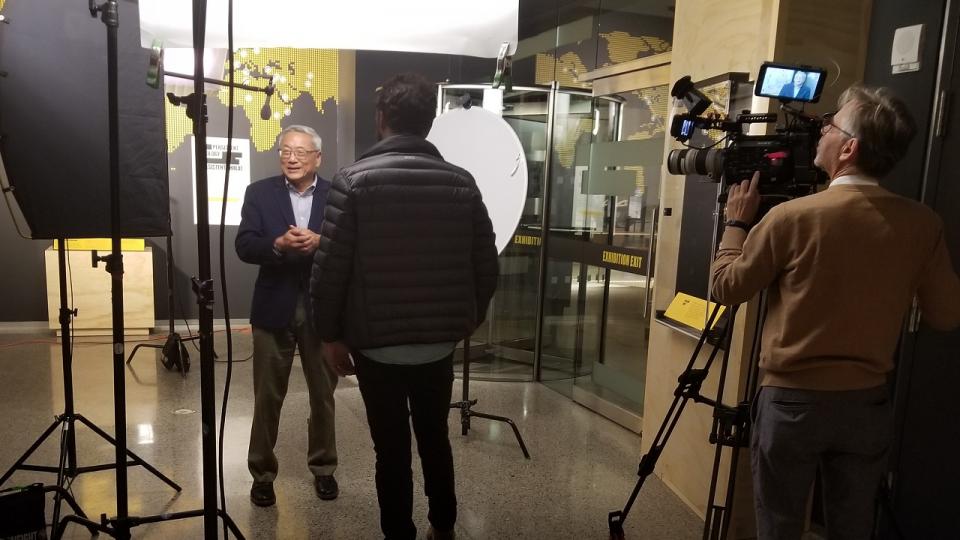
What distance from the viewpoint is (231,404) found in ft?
11.5

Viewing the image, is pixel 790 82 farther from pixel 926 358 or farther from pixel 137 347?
pixel 137 347

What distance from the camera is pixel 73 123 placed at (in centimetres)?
177

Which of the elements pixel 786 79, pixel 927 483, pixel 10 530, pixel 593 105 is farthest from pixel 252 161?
pixel 927 483

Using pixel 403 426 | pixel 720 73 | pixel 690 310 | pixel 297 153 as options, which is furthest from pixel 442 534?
pixel 720 73

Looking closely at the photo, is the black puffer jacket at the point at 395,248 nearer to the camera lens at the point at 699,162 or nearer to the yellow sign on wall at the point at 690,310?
the camera lens at the point at 699,162

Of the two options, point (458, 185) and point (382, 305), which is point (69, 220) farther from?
point (458, 185)

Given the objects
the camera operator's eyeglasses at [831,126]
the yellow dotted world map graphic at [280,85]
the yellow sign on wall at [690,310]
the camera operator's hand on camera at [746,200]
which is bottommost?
the yellow sign on wall at [690,310]

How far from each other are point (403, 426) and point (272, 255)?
2.95ft

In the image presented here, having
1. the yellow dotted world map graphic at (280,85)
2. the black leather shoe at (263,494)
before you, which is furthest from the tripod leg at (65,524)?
the yellow dotted world map graphic at (280,85)

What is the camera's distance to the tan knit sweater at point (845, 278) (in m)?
1.35

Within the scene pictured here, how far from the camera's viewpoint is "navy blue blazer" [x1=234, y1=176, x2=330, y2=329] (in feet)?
7.58

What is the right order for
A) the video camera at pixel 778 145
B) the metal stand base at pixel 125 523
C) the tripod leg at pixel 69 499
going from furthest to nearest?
the tripod leg at pixel 69 499 → the metal stand base at pixel 125 523 → the video camera at pixel 778 145

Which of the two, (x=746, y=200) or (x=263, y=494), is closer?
(x=746, y=200)

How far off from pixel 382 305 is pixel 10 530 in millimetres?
1290
